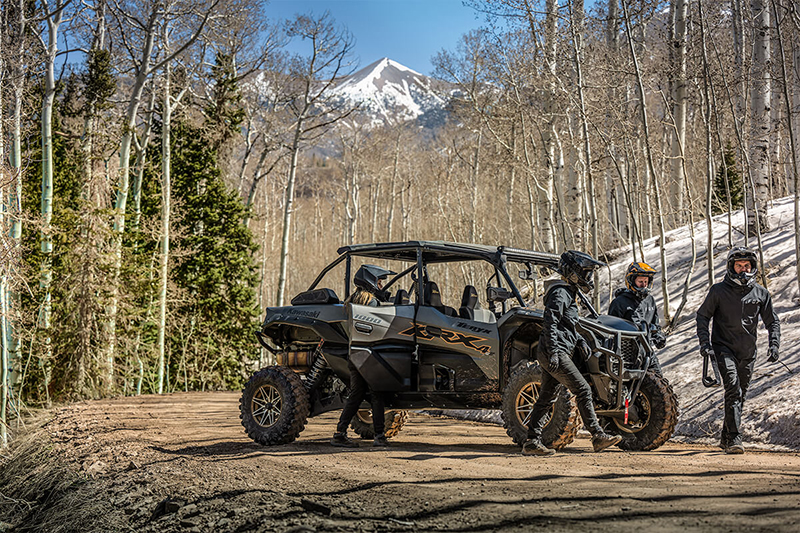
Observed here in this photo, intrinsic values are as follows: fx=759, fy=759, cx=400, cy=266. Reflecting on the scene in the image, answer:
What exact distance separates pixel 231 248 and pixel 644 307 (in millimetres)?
20639

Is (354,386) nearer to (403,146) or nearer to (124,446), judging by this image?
(124,446)

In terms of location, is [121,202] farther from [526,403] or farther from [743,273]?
[743,273]

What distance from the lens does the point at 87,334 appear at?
752 inches

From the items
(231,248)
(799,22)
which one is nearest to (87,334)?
(231,248)

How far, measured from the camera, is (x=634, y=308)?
9.19 metres

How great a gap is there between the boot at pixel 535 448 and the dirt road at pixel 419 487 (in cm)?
10

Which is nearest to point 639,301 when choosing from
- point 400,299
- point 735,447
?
point 735,447

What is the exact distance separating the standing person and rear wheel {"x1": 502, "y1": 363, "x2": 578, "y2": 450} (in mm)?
1562

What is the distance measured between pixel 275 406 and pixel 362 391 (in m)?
1.22

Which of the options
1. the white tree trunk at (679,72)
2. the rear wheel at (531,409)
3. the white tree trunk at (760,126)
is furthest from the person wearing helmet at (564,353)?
the white tree trunk at (679,72)

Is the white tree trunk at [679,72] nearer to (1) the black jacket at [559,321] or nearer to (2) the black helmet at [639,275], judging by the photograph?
(2) the black helmet at [639,275]

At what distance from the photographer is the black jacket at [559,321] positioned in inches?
281

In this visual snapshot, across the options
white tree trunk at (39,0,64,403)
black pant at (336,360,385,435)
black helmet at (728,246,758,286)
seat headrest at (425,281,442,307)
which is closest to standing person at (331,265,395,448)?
black pant at (336,360,385,435)

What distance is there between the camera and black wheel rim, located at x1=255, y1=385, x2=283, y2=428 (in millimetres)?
9180
